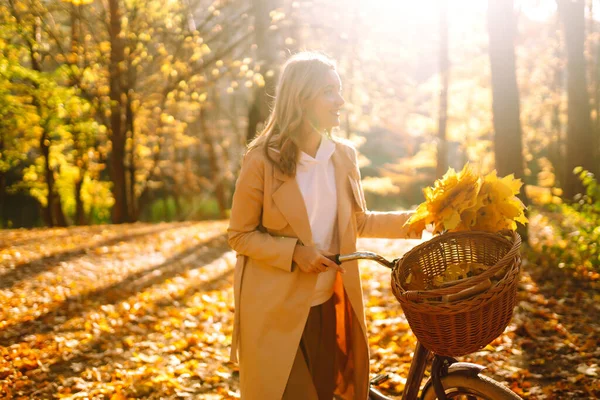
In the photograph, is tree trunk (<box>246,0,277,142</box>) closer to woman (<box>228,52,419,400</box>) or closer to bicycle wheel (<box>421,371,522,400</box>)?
woman (<box>228,52,419,400</box>)

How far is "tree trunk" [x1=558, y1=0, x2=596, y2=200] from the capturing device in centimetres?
1115

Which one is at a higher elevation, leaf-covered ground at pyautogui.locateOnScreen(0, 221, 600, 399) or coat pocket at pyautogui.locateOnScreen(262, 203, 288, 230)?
coat pocket at pyautogui.locateOnScreen(262, 203, 288, 230)

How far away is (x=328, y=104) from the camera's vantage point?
289 centimetres

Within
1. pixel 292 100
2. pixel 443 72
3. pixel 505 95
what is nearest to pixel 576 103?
pixel 443 72

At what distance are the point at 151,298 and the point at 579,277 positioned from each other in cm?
562

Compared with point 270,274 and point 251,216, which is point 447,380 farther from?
point 251,216

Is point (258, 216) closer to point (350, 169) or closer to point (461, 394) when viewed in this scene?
point (350, 169)

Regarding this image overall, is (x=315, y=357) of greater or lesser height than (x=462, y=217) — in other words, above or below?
below

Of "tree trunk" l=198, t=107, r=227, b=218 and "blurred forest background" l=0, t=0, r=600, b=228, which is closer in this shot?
"blurred forest background" l=0, t=0, r=600, b=228

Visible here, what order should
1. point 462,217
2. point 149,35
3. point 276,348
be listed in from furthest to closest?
point 149,35, point 276,348, point 462,217

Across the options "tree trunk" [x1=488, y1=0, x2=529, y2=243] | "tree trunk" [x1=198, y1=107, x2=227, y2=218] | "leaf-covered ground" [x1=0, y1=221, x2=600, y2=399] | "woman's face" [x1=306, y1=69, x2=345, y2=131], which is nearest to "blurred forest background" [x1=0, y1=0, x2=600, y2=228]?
"tree trunk" [x1=488, y1=0, x2=529, y2=243]

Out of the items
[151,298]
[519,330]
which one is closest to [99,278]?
[151,298]

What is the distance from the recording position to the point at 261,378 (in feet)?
9.66

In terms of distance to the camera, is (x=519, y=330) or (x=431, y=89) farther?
(x=431, y=89)
